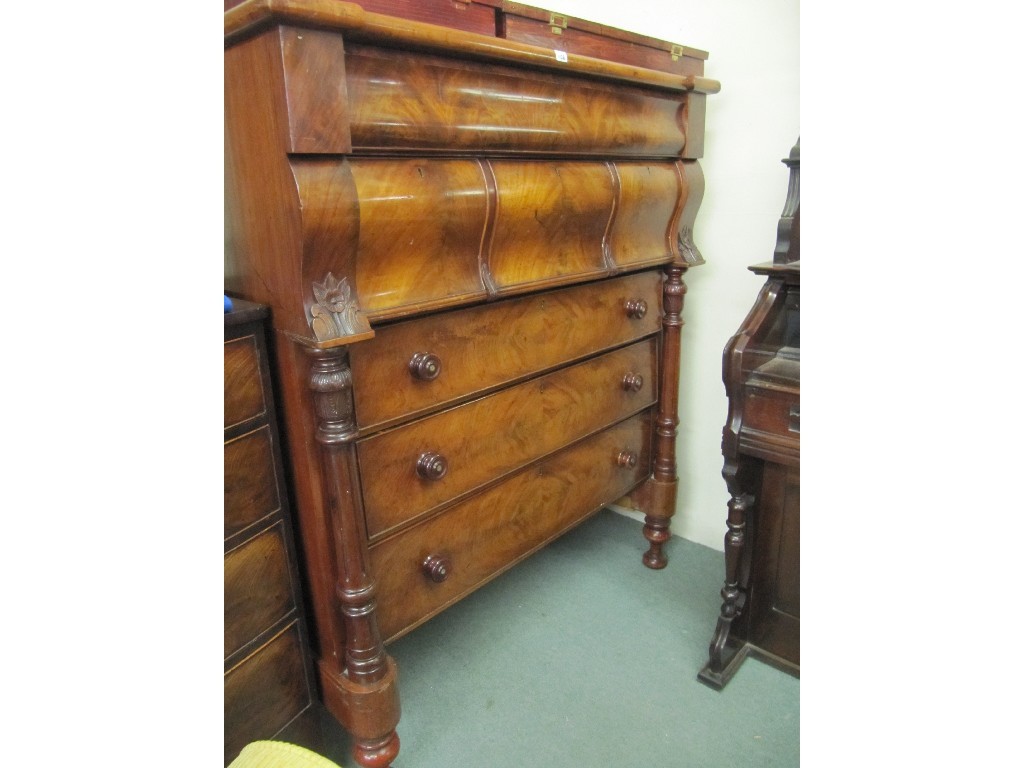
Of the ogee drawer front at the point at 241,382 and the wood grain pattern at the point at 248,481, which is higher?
the ogee drawer front at the point at 241,382

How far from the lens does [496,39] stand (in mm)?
1255

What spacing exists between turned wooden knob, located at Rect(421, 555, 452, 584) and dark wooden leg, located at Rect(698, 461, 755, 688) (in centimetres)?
74

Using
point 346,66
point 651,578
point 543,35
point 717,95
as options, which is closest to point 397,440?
point 346,66

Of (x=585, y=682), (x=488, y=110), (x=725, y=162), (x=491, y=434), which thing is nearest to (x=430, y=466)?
(x=491, y=434)

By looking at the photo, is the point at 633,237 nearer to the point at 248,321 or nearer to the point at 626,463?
the point at 626,463

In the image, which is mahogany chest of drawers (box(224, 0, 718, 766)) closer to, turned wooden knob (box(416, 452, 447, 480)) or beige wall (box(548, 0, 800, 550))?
turned wooden knob (box(416, 452, 447, 480))

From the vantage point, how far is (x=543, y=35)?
145 cm

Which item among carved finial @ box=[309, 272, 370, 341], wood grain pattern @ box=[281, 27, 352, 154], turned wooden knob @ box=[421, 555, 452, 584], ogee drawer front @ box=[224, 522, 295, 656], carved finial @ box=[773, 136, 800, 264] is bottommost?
turned wooden knob @ box=[421, 555, 452, 584]

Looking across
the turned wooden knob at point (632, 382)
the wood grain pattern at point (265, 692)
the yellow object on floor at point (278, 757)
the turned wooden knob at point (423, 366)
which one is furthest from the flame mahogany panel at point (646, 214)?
the yellow object on floor at point (278, 757)

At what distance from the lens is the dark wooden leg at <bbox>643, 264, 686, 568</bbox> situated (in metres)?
1.96

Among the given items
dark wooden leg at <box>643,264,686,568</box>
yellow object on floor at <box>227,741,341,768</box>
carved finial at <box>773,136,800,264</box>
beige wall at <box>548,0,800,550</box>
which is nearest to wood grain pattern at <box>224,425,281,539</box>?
yellow object on floor at <box>227,741,341,768</box>

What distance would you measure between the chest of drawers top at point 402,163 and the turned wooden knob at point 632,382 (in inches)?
15.7

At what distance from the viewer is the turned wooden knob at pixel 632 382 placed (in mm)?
1919

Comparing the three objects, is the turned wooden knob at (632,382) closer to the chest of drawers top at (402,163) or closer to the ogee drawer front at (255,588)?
the chest of drawers top at (402,163)
